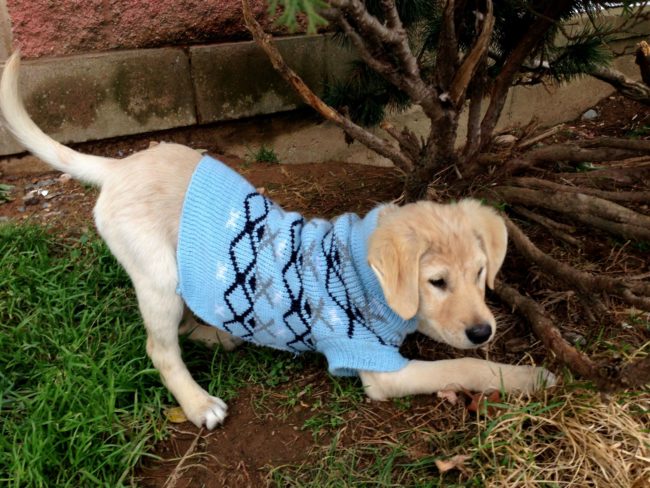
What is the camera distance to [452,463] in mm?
2158

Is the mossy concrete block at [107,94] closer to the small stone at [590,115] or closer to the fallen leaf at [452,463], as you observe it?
the fallen leaf at [452,463]

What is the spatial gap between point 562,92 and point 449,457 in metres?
5.25

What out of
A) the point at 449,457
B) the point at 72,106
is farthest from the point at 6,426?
the point at 72,106

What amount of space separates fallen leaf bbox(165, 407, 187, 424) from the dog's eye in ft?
4.23

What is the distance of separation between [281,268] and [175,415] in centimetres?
84

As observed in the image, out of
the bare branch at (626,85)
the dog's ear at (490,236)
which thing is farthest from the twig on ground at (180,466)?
the bare branch at (626,85)

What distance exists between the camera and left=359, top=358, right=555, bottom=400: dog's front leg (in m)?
2.43

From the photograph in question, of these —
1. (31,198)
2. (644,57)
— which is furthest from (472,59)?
(31,198)

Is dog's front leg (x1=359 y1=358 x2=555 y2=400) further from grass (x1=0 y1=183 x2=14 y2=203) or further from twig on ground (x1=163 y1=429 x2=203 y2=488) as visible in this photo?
grass (x1=0 y1=183 x2=14 y2=203)

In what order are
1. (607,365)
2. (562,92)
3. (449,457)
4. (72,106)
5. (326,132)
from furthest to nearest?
1. (562,92)
2. (326,132)
3. (72,106)
4. (449,457)
5. (607,365)

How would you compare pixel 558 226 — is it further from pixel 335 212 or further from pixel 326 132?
pixel 326 132

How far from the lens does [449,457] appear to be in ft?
7.22

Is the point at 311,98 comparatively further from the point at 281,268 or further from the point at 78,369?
the point at 78,369

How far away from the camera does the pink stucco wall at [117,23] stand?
164 inches
